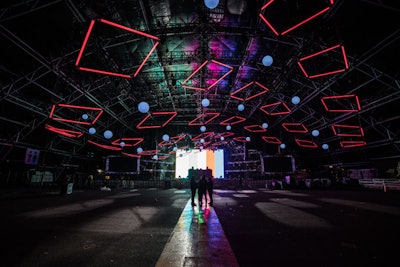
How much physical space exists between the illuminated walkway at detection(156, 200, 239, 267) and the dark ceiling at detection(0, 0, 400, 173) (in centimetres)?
623

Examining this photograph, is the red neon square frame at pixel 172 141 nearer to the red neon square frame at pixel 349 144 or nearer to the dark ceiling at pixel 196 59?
the dark ceiling at pixel 196 59

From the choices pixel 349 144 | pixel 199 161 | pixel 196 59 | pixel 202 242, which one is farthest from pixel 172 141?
pixel 202 242

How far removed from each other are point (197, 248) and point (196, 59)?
1240 centimetres

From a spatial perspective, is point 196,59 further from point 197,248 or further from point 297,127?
point 297,127

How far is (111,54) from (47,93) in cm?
594

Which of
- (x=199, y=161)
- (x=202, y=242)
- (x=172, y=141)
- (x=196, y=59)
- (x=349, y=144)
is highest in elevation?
(x=196, y=59)

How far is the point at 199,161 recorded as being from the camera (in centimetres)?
2781

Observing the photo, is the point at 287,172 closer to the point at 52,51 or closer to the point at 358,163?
the point at 358,163

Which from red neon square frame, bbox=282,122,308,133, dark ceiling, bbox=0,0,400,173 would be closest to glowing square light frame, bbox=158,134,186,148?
dark ceiling, bbox=0,0,400,173

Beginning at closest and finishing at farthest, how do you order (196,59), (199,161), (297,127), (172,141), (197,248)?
(197,248) < (196,59) < (297,127) < (172,141) < (199,161)

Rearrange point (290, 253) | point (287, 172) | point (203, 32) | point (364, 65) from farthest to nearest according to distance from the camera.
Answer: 1. point (287, 172)
2. point (364, 65)
3. point (203, 32)
4. point (290, 253)

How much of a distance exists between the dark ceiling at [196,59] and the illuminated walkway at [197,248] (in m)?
6.23

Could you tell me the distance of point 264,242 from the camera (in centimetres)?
344

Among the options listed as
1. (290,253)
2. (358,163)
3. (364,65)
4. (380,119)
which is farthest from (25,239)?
(358,163)
